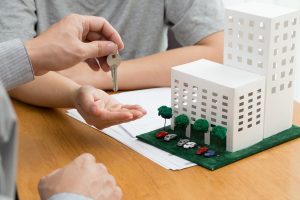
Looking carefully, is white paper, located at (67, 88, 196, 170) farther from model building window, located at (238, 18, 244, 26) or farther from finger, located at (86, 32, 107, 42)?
model building window, located at (238, 18, 244, 26)

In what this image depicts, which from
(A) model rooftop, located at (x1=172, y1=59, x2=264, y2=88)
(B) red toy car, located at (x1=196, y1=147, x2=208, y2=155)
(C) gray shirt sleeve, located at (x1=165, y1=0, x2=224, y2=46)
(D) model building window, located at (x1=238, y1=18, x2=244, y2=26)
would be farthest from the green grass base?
(C) gray shirt sleeve, located at (x1=165, y1=0, x2=224, y2=46)

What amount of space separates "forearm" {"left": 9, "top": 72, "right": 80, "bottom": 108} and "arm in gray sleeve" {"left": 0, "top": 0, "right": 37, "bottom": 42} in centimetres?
16

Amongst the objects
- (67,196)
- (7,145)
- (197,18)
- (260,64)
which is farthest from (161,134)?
(7,145)

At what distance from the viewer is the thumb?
3.91 feet

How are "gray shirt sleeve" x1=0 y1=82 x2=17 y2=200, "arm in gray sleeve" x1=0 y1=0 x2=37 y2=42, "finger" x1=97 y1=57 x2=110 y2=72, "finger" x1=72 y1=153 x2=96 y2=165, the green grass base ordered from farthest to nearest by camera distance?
"arm in gray sleeve" x1=0 y1=0 x2=37 y2=42, "finger" x1=97 y1=57 x2=110 y2=72, the green grass base, "finger" x1=72 y1=153 x2=96 y2=165, "gray shirt sleeve" x1=0 y1=82 x2=17 y2=200

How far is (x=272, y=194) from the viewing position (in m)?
0.99

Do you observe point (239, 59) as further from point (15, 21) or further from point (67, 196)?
point (15, 21)

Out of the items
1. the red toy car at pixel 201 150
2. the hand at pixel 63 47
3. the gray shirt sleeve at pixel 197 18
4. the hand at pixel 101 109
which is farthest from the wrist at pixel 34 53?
the gray shirt sleeve at pixel 197 18

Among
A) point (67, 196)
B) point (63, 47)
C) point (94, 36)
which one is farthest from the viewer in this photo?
point (94, 36)

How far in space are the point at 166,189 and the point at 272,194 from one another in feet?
0.61

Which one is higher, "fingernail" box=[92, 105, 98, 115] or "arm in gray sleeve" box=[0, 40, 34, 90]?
"arm in gray sleeve" box=[0, 40, 34, 90]

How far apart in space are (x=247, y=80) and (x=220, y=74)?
0.22ft

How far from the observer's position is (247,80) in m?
1.12

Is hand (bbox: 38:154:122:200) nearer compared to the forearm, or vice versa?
hand (bbox: 38:154:122:200)
